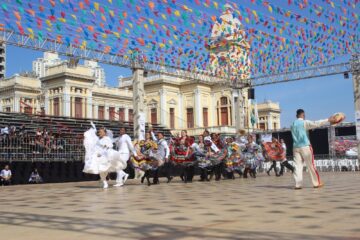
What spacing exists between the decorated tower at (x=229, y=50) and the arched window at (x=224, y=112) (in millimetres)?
27275

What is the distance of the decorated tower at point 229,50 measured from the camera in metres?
18.7

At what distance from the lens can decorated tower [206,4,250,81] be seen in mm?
18672

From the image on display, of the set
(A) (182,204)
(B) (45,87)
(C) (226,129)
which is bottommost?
(A) (182,204)

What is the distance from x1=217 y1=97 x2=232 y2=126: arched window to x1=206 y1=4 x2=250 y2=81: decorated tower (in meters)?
27.3

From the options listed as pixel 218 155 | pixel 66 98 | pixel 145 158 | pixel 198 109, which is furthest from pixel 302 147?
pixel 198 109

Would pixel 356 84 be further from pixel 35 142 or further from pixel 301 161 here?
pixel 35 142

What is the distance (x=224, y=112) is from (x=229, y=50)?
1173 inches

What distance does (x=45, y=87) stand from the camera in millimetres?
43625

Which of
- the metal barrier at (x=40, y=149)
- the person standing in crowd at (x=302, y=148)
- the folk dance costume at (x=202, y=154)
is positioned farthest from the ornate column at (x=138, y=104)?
the person standing in crowd at (x=302, y=148)

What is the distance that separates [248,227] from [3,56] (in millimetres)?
85620

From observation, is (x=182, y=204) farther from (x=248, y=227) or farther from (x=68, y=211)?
(x=248, y=227)

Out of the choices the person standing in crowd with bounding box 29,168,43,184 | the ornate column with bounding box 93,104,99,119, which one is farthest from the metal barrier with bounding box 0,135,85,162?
the ornate column with bounding box 93,104,99,119

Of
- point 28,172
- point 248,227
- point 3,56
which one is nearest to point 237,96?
point 28,172

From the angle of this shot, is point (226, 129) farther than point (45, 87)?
Yes
